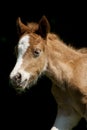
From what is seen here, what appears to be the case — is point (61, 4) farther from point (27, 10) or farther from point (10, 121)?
point (10, 121)

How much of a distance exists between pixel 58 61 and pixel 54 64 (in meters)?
0.07

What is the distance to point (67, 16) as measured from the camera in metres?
11.5

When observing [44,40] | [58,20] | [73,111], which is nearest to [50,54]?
[44,40]

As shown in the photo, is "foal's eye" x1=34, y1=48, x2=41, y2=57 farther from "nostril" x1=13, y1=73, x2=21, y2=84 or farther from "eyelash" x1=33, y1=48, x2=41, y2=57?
"nostril" x1=13, y1=73, x2=21, y2=84

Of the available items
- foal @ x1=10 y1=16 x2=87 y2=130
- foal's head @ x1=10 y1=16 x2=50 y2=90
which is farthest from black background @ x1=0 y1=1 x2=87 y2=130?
foal's head @ x1=10 y1=16 x2=50 y2=90

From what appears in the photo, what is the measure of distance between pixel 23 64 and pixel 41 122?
3549 millimetres

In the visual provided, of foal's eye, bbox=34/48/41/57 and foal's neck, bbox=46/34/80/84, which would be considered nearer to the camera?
foal's eye, bbox=34/48/41/57

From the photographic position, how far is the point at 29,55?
27.8 feet

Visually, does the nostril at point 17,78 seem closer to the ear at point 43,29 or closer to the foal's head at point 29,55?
the foal's head at point 29,55

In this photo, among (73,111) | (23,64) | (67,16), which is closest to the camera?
(23,64)

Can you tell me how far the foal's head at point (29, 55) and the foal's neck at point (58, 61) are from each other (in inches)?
4.7

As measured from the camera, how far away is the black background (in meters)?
11.5

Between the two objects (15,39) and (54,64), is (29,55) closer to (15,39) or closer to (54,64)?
(54,64)

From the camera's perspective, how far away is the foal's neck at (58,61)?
8.75 m
